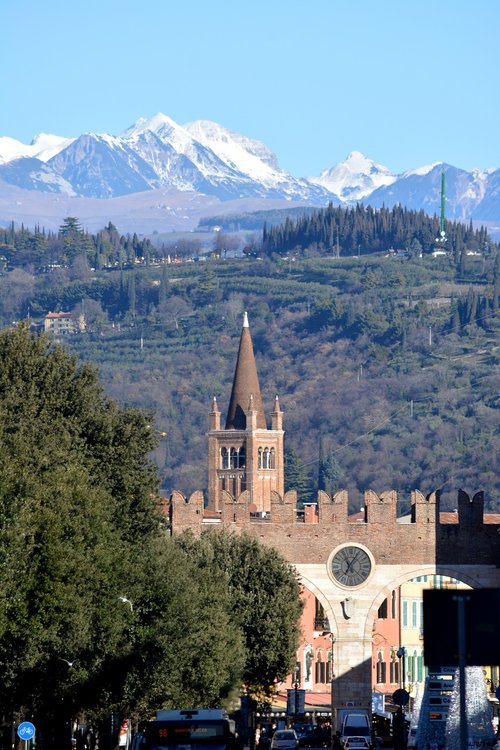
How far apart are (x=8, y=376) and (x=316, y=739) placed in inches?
1044

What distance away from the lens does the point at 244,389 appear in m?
167

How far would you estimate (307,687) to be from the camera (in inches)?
4951

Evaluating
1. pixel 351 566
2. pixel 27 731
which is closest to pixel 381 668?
pixel 351 566

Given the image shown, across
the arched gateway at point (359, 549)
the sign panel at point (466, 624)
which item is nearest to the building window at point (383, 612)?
the arched gateway at point (359, 549)

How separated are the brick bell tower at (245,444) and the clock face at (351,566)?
72.9 m

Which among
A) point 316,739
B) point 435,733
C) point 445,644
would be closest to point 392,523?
point 316,739

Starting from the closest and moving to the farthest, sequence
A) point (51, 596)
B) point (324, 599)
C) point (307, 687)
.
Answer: point (51, 596) < point (324, 599) < point (307, 687)

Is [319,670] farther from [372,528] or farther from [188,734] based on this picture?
[188,734]

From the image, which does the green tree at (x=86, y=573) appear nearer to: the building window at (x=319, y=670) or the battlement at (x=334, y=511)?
the battlement at (x=334, y=511)

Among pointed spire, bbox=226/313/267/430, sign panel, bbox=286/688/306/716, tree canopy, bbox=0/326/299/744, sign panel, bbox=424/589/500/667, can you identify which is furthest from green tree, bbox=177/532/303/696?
pointed spire, bbox=226/313/267/430

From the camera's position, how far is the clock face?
91.2 metres

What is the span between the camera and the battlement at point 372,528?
3536 inches

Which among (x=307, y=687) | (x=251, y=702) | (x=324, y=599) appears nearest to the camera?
(x=251, y=702)

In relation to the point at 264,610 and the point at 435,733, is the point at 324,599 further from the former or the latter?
the point at 435,733
